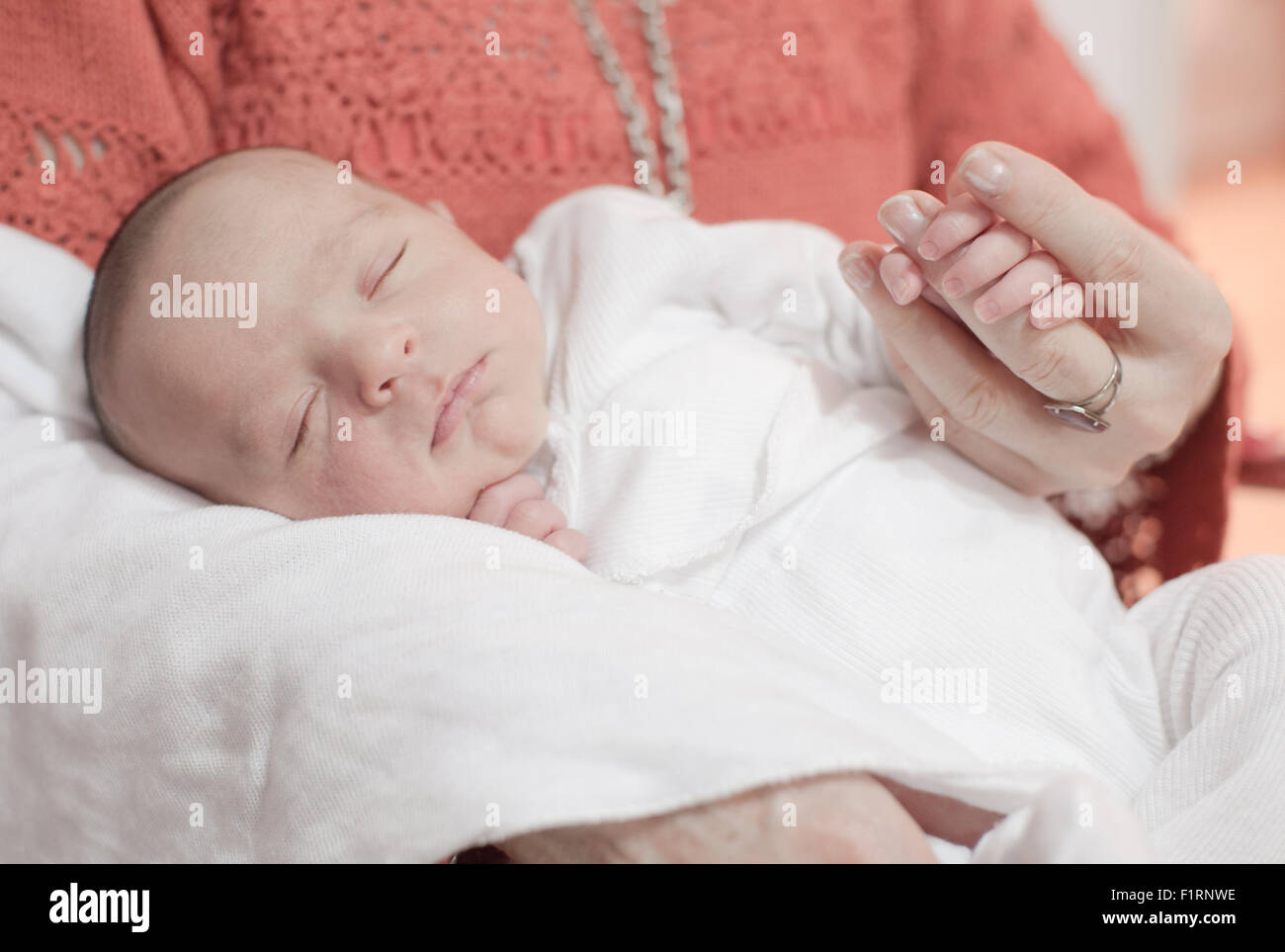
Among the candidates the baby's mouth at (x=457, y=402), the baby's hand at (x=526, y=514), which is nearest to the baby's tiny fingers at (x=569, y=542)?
the baby's hand at (x=526, y=514)

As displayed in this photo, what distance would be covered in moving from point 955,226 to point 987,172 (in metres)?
0.05

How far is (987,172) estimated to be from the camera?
759 millimetres

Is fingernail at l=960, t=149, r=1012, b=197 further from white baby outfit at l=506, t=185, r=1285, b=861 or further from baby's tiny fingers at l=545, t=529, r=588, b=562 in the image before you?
baby's tiny fingers at l=545, t=529, r=588, b=562

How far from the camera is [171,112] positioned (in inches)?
42.2

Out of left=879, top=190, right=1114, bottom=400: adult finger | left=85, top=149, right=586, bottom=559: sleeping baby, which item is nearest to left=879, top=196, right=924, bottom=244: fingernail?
left=879, top=190, right=1114, bottom=400: adult finger

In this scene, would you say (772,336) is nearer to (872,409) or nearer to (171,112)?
(872,409)

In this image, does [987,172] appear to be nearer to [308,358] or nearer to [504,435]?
[504,435]

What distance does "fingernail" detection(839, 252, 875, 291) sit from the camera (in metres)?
0.88

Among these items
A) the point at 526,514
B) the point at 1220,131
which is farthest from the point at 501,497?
the point at 1220,131

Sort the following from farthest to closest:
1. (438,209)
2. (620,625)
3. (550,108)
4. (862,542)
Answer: (550,108) → (438,209) → (862,542) → (620,625)

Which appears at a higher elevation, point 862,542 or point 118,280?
point 118,280

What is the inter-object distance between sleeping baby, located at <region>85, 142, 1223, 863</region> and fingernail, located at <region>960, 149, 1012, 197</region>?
0.27 metres
